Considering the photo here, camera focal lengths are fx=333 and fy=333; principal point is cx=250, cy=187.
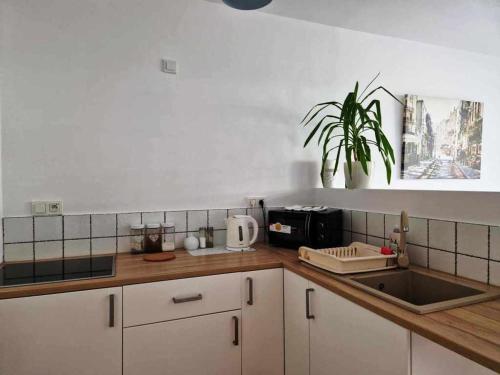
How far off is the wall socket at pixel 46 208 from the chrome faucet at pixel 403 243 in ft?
5.94

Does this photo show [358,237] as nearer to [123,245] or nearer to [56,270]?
[123,245]

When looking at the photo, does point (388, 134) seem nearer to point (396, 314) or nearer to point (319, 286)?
point (319, 286)

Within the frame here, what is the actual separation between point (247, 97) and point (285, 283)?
129cm

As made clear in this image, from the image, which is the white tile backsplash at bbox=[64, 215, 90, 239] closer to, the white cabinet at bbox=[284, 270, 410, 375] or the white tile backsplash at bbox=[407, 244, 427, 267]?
the white cabinet at bbox=[284, 270, 410, 375]

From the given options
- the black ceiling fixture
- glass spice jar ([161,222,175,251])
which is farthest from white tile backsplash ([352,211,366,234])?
the black ceiling fixture

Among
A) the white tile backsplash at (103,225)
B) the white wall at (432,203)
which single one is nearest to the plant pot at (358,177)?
the white wall at (432,203)

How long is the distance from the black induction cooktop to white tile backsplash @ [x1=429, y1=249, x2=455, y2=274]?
4.89 ft

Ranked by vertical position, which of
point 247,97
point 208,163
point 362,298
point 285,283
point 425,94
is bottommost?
point 285,283

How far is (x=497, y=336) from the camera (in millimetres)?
913

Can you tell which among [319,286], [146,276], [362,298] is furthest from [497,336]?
[146,276]

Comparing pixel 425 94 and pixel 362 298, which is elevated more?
pixel 425 94

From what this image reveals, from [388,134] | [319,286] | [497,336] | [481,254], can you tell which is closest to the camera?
[497,336]

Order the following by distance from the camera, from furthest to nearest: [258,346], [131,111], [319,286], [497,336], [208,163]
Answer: [208,163], [131,111], [258,346], [319,286], [497,336]

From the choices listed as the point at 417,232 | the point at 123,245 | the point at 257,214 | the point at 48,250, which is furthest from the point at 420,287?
the point at 48,250
